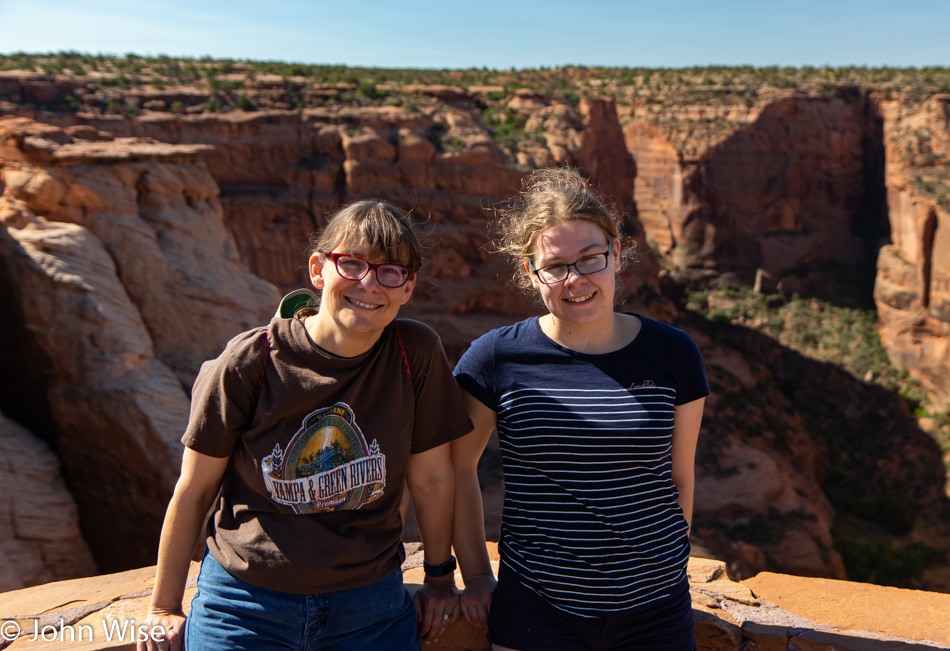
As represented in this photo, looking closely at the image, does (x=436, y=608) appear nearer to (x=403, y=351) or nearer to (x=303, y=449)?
(x=303, y=449)

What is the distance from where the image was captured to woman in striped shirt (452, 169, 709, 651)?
266cm

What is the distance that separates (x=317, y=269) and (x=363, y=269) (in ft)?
0.92

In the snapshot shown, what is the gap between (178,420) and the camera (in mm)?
7527

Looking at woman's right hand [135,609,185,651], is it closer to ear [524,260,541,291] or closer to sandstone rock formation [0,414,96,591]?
ear [524,260,541,291]

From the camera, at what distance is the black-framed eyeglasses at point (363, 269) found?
260 centimetres

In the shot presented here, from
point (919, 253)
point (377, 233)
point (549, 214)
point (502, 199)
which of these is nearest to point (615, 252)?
point (549, 214)

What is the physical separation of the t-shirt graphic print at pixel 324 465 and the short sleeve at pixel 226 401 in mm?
167

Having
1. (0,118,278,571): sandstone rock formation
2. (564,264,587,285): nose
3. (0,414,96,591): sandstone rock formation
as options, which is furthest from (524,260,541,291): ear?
(0,414,96,591): sandstone rock formation

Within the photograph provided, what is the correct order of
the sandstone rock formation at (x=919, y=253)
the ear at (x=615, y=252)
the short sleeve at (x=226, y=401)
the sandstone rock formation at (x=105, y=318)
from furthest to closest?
the sandstone rock formation at (x=919, y=253) → the sandstone rock formation at (x=105, y=318) → the ear at (x=615, y=252) → the short sleeve at (x=226, y=401)

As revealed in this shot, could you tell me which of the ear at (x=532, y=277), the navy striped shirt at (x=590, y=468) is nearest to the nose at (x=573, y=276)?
the ear at (x=532, y=277)

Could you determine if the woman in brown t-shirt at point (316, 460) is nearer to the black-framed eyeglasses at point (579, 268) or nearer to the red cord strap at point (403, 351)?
the red cord strap at point (403, 351)

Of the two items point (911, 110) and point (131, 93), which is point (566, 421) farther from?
point (911, 110)

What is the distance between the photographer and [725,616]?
11.2 ft

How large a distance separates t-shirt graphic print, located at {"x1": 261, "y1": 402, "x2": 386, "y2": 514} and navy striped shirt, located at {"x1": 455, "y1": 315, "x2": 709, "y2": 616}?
535 millimetres
